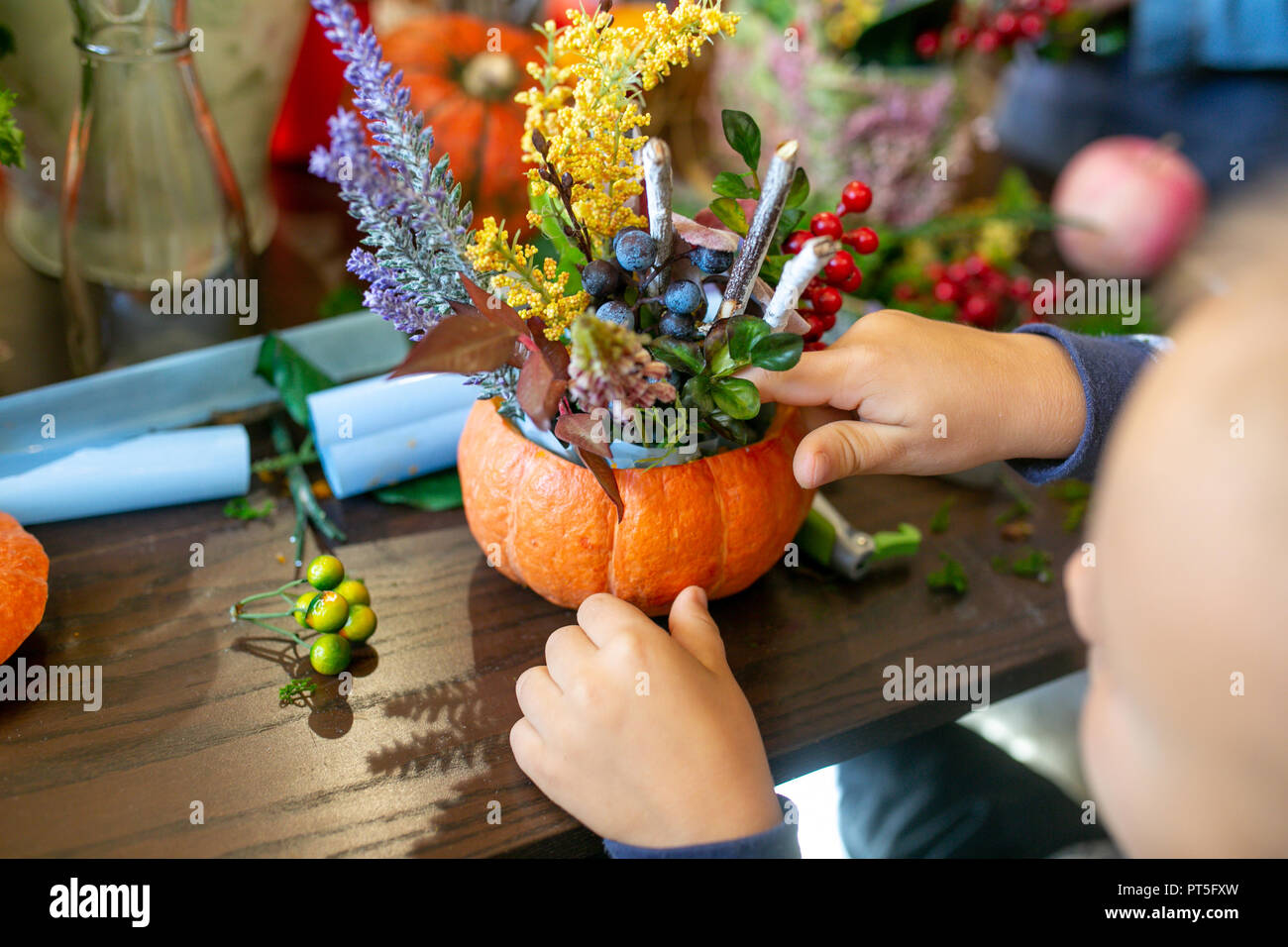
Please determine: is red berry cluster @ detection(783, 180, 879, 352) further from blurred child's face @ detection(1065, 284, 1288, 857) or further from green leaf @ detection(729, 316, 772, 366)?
blurred child's face @ detection(1065, 284, 1288, 857)

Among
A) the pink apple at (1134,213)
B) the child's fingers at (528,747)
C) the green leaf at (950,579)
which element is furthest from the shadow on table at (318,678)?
the pink apple at (1134,213)

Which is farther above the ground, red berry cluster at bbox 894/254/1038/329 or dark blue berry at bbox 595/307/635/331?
dark blue berry at bbox 595/307/635/331

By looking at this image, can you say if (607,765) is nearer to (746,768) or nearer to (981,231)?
(746,768)

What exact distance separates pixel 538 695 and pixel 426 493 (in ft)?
0.91

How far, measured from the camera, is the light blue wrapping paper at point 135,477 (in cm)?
70

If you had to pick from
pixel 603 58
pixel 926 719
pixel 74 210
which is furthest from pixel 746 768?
pixel 74 210

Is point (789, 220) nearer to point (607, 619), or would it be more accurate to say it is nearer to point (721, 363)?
point (721, 363)

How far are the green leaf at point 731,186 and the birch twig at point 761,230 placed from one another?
0.21 ft

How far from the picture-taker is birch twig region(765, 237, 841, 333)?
1.48ft

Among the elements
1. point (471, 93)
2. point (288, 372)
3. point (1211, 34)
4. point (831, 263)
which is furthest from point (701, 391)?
point (1211, 34)

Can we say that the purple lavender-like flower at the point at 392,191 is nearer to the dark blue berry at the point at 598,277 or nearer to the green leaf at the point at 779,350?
the dark blue berry at the point at 598,277

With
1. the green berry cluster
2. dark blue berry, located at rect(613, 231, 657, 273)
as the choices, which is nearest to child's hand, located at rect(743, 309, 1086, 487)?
dark blue berry, located at rect(613, 231, 657, 273)

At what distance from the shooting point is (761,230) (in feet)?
1.63

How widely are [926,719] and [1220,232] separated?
0.36 metres
